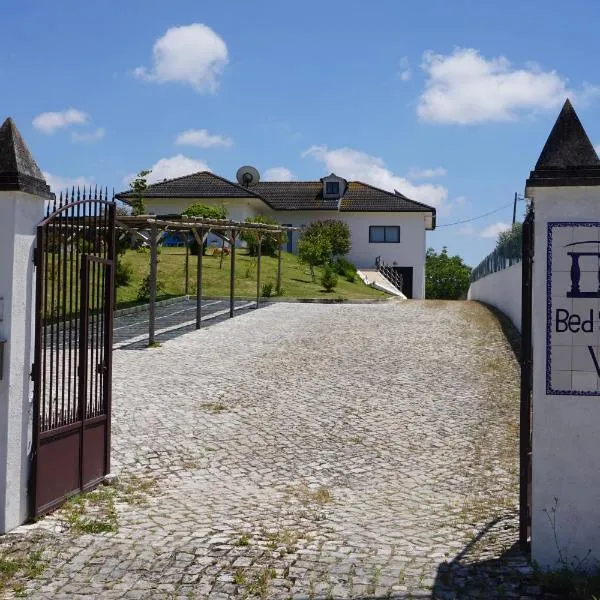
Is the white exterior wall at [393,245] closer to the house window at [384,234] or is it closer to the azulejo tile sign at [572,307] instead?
the house window at [384,234]

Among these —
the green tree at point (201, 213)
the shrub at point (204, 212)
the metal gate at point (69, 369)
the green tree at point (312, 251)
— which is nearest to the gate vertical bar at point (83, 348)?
the metal gate at point (69, 369)

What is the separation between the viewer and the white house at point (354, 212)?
157 ft

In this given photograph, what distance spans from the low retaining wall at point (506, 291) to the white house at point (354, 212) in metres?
16.3

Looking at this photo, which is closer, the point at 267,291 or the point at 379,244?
the point at 267,291

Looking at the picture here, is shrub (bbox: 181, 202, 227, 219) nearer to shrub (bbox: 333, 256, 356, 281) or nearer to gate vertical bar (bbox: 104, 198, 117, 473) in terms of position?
shrub (bbox: 333, 256, 356, 281)

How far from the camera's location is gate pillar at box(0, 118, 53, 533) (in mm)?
6895

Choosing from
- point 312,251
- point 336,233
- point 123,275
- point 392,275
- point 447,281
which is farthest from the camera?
point 447,281

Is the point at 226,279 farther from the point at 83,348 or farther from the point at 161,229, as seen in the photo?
the point at 83,348

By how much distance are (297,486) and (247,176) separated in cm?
4739

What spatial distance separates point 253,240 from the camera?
40.8 m

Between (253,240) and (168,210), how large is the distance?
31.6 ft

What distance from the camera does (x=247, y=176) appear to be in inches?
2163

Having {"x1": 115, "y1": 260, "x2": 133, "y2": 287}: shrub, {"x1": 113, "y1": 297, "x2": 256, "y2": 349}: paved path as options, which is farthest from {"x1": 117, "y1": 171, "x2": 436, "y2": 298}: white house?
{"x1": 113, "y1": 297, "x2": 256, "y2": 349}: paved path

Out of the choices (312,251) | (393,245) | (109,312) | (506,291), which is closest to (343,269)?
(312,251)
